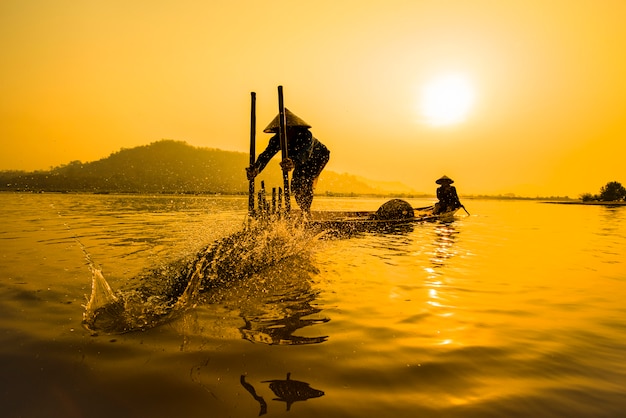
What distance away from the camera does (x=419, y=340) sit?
115 inches

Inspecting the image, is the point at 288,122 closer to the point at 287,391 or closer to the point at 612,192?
the point at 287,391

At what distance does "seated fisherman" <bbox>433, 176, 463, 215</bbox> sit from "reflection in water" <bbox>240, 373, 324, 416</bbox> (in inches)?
637

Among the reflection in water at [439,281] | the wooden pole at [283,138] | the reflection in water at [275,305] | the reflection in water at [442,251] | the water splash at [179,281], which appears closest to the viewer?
the reflection in water at [275,305]

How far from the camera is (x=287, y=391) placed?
2.01m

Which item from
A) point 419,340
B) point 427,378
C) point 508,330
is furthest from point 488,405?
point 508,330

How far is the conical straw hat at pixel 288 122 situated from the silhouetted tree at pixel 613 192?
6138cm

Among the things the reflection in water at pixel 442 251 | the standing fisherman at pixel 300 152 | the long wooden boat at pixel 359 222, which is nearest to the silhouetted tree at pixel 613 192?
the long wooden boat at pixel 359 222

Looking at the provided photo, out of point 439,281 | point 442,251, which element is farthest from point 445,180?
point 439,281

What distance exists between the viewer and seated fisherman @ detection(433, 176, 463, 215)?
661 inches

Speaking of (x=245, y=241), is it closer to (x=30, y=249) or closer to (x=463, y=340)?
(x=463, y=340)

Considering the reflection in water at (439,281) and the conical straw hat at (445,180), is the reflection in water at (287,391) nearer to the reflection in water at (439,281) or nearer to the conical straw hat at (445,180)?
the reflection in water at (439,281)

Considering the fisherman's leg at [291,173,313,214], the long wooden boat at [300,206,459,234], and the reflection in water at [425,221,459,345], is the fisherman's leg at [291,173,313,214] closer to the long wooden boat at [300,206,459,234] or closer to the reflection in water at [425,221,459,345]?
the long wooden boat at [300,206,459,234]

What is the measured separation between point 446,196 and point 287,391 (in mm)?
16551

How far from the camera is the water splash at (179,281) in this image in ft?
10.7
